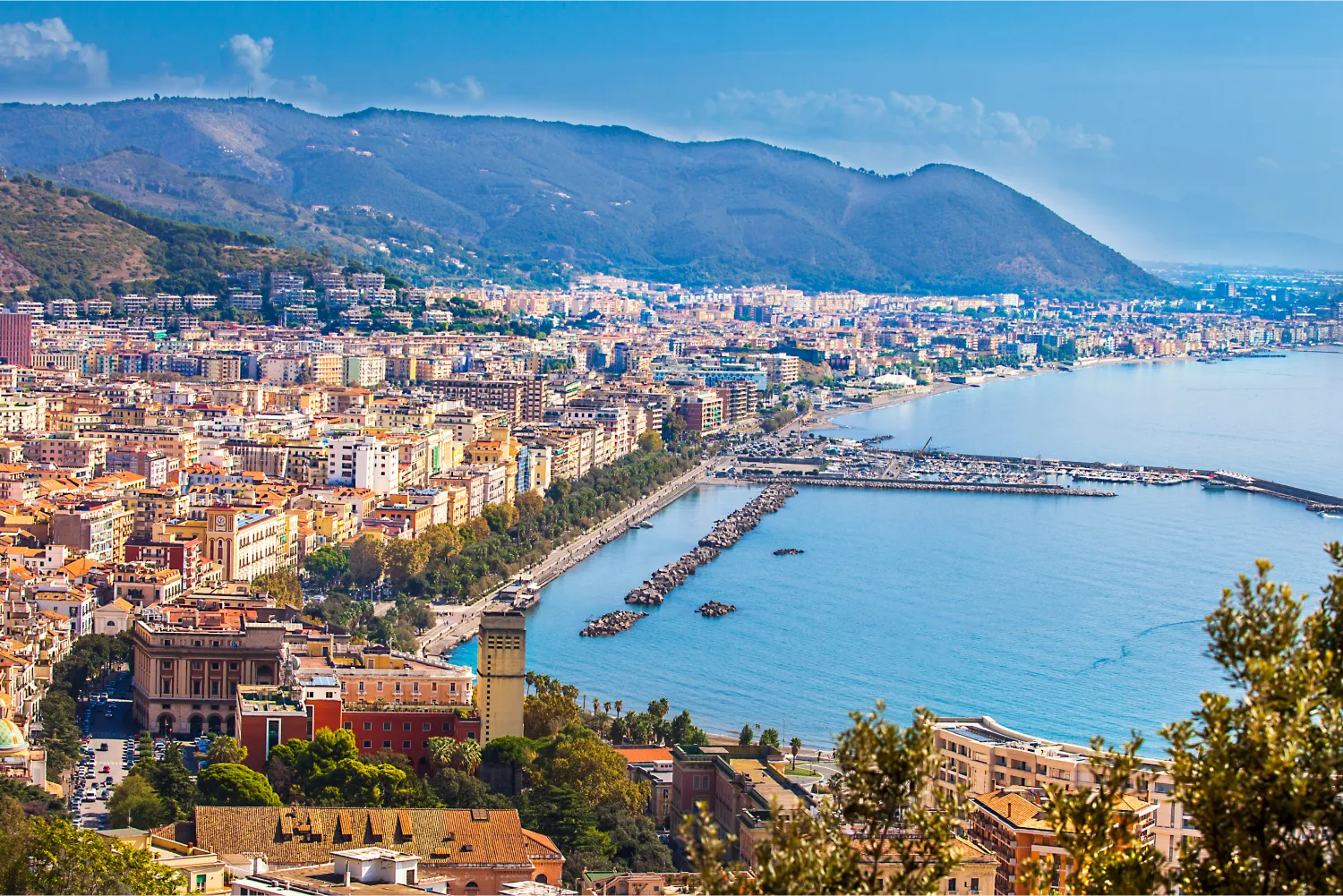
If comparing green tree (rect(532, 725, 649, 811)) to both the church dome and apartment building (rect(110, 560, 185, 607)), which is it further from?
apartment building (rect(110, 560, 185, 607))

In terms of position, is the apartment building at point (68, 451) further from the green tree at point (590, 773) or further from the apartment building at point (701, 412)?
the apartment building at point (701, 412)

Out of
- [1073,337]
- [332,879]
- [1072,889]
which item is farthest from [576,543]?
[1073,337]

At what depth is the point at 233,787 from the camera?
7492 mm

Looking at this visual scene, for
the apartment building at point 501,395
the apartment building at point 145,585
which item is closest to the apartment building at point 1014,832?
the apartment building at point 145,585

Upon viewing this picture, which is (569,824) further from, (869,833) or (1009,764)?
(869,833)

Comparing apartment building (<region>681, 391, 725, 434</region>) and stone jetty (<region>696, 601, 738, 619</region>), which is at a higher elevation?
apartment building (<region>681, 391, 725, 434</region>)

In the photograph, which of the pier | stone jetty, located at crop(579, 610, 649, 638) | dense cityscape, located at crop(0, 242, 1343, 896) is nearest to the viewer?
dense cityscape, located at crop(0, 242, 1343, 896)

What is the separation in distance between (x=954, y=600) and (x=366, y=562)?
4021mm

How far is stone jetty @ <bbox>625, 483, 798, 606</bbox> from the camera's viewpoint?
14.0m

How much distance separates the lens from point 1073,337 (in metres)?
48.0

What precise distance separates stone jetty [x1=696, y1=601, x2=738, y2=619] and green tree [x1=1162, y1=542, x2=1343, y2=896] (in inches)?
431

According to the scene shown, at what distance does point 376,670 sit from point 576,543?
721 centimetres

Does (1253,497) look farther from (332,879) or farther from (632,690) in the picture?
(332,879)

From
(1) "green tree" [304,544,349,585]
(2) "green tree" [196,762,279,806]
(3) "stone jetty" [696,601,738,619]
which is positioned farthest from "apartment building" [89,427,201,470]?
(2) "green tree" [196,762,279,806]
